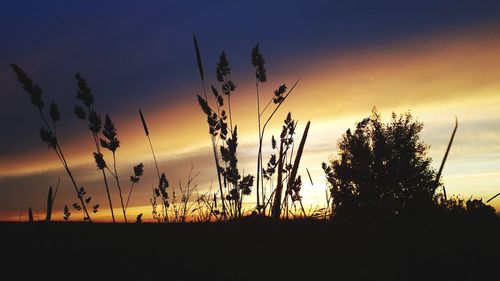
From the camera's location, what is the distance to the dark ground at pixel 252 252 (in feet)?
7.60

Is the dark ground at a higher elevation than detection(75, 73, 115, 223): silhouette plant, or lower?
lower

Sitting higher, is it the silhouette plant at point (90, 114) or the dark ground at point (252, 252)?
the silhouette plant at point (90, 114)

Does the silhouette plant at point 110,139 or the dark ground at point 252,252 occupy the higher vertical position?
the silhouette plant at point 110,139

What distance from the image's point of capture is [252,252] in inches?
103

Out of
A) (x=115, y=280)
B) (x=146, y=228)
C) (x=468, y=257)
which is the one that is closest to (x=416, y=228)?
(x=468, y=257)

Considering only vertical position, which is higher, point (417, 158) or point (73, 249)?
point (417, 158)

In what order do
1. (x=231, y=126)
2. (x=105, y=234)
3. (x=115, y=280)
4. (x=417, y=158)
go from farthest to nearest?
(x=417, y=158) → (x=231, y=126) → (x=105, y=234) → (x=115, y=280)

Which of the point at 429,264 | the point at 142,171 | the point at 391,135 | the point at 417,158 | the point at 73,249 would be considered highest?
the point at 391,135

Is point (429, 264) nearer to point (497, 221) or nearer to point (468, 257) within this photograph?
point (468, 257)

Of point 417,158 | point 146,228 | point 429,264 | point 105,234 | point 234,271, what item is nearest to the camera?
point 234,271

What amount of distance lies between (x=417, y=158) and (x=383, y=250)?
30692 millimetres

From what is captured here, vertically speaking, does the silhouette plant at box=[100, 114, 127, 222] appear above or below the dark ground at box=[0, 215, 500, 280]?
above

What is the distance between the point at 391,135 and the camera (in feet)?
109

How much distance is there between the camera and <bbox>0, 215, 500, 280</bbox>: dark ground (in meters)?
2.32
